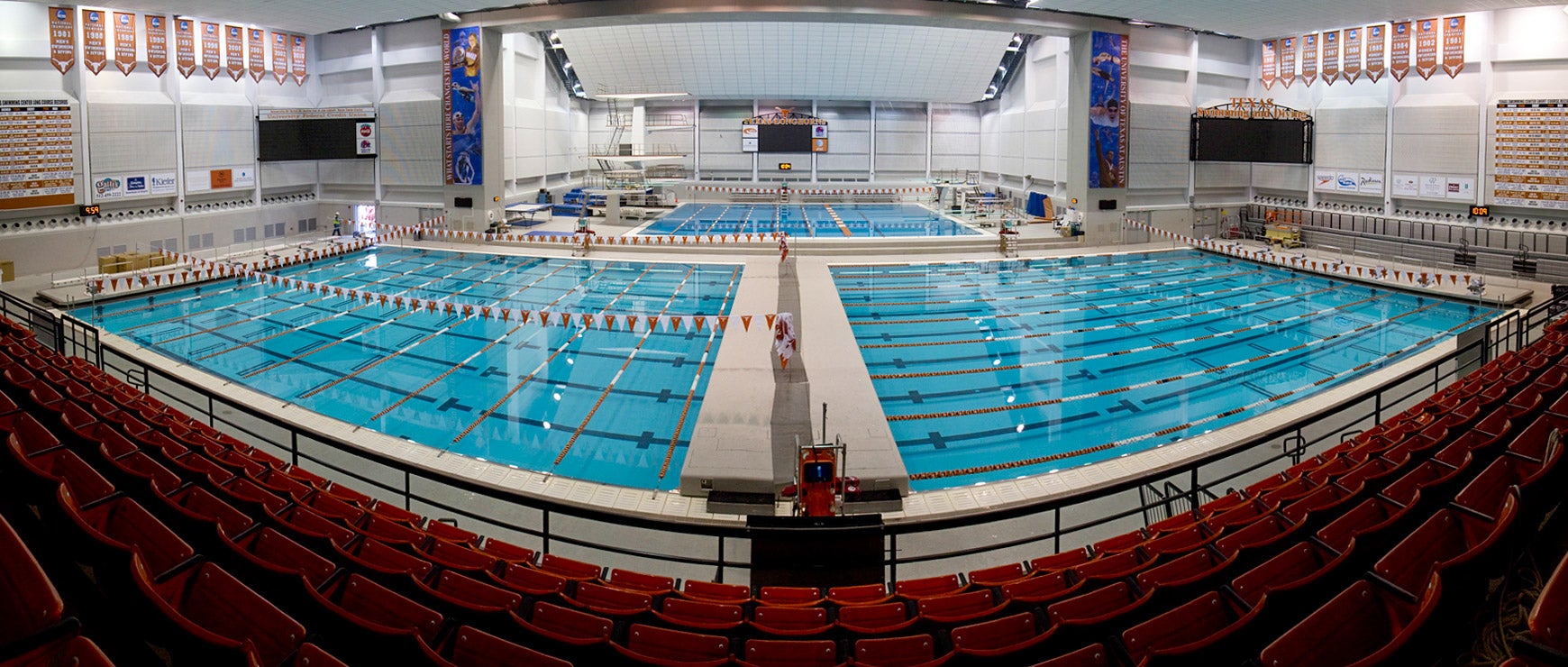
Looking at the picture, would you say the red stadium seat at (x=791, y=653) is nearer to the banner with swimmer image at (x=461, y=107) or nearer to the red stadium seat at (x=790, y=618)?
the red stadium seat at (x=790, y=618)

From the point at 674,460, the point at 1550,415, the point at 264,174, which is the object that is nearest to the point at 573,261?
the point at 264,174

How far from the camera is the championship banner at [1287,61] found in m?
30.2

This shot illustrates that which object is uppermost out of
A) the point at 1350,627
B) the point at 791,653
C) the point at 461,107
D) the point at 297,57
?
the point at 297,57

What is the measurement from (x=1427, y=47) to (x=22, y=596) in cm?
3278

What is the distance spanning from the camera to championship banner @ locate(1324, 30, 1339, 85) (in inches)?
1107

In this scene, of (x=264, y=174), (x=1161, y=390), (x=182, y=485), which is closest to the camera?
(x=182, y=485)

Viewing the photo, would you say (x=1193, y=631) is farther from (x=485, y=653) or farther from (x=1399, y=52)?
(x=1399, y=52)

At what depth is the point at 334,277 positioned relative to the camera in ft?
75.0

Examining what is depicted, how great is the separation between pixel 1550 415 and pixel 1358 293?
62.4 ft

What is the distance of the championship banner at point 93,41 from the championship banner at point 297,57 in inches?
279

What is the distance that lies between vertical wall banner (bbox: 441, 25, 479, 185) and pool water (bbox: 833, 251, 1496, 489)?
15.4m

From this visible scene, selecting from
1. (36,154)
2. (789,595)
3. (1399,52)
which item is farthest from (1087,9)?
(36,154)

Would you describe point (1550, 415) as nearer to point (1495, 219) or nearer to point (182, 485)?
point (182, 485)

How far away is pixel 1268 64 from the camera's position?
31.3 m
